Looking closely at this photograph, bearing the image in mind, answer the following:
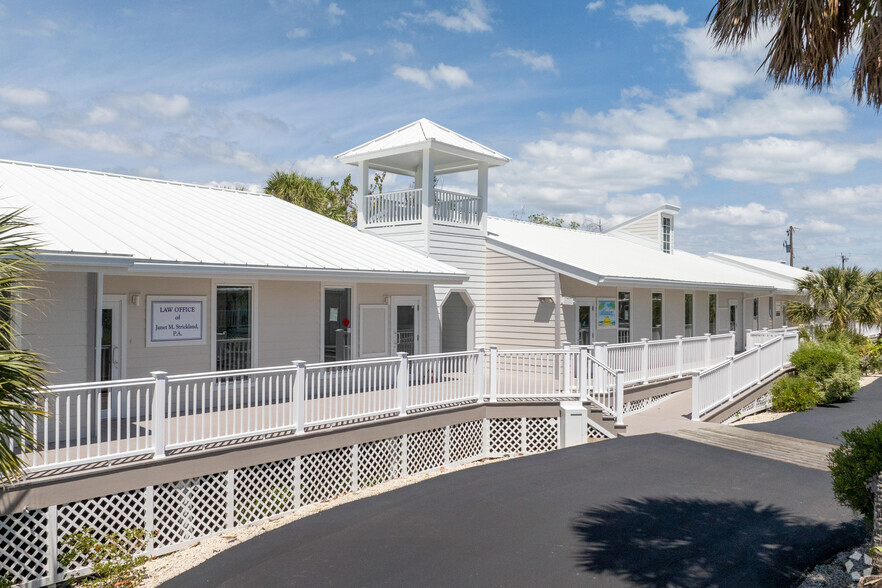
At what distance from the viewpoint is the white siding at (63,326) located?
28.0ft

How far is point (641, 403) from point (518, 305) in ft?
13.4

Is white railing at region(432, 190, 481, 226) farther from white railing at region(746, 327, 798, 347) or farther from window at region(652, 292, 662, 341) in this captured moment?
white railing at region(746, 327, 798, 347)

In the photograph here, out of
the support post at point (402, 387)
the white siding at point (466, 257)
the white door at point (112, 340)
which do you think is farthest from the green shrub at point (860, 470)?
the white siding at point (466, 257)

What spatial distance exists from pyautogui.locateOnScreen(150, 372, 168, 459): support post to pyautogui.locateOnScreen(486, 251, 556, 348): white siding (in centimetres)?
1061

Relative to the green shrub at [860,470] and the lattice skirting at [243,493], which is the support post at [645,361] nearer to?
the lattice skirting at [243,493]

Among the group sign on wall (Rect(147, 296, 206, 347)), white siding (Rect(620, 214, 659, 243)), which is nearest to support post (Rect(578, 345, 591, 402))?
sign on wall (Rect(147, 296, 206, 347))

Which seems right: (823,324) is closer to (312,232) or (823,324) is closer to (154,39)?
(312,232)

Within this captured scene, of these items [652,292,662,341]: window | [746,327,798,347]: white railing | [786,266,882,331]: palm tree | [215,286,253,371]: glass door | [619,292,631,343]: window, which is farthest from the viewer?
[786,266,882,331]: palm tree

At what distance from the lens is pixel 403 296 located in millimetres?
15125

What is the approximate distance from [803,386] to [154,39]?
A: 22.4m

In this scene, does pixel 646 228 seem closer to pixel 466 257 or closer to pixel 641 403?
pixel 466 257

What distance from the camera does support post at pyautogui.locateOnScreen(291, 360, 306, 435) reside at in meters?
9.45

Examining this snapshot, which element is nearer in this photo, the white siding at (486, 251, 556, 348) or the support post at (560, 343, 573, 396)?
the support post at (560, 343, 573, 396)

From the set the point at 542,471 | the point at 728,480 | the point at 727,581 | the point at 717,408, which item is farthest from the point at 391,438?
the point at 717,408
